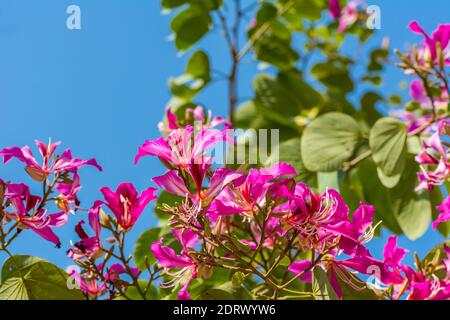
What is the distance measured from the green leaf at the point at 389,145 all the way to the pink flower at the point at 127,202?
732mm

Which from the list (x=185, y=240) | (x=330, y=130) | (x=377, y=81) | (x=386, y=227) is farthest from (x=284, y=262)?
(x=377, y=81)

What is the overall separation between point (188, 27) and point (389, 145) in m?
0.96

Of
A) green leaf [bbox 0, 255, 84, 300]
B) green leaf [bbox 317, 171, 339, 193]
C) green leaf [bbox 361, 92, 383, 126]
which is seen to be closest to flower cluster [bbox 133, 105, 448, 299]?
green leaf [bbox 0, 255, 84, 300]

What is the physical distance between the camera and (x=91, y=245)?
1115 mm

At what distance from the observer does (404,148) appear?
5.25ft

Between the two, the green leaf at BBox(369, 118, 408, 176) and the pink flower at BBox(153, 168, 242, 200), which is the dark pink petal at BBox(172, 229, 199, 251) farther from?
the green leaf at BBox(369, 118, 408, 176)

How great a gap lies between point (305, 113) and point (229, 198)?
4.41 feet

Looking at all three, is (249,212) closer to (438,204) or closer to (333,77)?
(438,204)

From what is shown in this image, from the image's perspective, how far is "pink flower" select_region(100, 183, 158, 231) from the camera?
1.10 metres

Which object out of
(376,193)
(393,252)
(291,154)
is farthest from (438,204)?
(393,252)

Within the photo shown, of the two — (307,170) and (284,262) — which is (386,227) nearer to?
(307,170)

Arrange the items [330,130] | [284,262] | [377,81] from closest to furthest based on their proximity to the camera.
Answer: [284,262]
[330,130]
[377,81]

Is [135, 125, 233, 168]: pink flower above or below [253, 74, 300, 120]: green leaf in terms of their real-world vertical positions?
below

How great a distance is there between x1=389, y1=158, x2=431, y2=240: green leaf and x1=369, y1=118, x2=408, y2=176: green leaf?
7 centimetres
